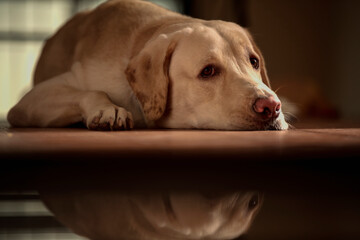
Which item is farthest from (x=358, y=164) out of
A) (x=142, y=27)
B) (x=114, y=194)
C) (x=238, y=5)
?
(x=238, y=5)

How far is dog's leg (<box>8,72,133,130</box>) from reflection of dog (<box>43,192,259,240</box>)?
904 mm

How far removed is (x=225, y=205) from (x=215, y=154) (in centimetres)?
18

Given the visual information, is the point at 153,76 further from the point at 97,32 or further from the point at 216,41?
the point at 97,32

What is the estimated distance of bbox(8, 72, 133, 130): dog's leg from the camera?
1.89m

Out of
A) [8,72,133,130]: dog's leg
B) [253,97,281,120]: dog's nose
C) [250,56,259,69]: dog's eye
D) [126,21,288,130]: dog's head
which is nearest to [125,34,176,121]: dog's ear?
[126,21,288,130]: dog's head

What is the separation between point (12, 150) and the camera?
1136 millimetres

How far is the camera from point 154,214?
887 millimetres

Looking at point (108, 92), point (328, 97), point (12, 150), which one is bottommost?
point (328, 97)

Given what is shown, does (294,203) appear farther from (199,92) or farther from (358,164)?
(199,92)

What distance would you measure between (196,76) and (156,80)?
0.18 metres

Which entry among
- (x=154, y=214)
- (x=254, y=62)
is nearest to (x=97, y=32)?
(x=254, y=62)

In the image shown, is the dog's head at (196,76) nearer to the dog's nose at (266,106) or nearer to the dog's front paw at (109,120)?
the dog's nose at (266,106)

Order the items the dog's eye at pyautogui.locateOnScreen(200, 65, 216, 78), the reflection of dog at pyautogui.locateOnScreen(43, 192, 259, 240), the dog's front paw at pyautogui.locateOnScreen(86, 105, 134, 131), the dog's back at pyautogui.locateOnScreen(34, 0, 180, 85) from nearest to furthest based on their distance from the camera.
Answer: the reflection of dog at pyautogui.locateOnScreen(43, 192, 259, 240) → the dog's front paw at pyautogui.locateOnScreen(86, 105, 134, 131) → the dog's eye at pyautogui.locateOnScreen(200, 65, 216, 78) → the dog's back at pyautogui.locateOnScreen(34, 0, 180, 85)

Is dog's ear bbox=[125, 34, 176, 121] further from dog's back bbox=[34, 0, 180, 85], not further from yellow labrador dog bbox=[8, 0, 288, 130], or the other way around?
dog's back bbox=[34, 0, 180, 85]
